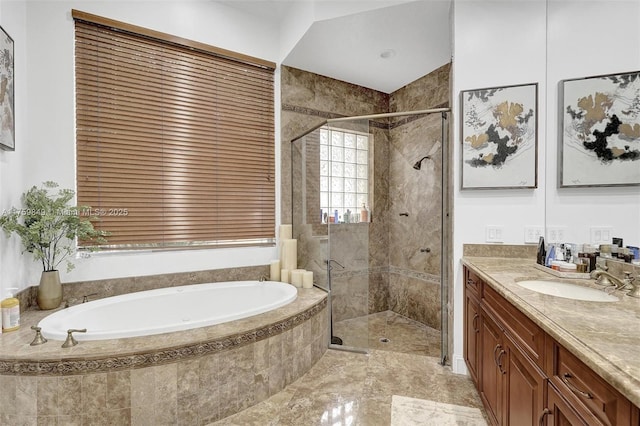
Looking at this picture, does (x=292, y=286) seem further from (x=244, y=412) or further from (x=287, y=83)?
(x=287, y=83)

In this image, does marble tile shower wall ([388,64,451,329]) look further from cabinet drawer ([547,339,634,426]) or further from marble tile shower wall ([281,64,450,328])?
cabinet drawer ([547,339,634,426])

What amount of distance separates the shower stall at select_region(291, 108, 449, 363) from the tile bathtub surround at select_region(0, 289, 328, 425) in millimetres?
1013

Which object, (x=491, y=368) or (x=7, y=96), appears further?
(x=7, y=96)

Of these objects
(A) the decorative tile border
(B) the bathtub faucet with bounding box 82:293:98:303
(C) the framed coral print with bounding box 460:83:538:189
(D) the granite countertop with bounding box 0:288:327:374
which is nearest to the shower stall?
(C) the framed coral print with bounding box 460:83:538:189

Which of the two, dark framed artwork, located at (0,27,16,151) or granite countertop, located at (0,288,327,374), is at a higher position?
dark framed artwork, located at (0,27,16,151)

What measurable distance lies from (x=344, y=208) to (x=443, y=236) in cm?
93

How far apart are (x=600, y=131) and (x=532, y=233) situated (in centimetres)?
73

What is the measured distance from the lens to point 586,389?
811 mm

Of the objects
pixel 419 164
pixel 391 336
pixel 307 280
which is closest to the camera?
pixel 307 280

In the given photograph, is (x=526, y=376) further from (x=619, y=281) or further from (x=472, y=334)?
(x=472, y=334)

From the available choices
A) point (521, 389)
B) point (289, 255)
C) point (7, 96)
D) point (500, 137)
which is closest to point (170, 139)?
point (7, 96)

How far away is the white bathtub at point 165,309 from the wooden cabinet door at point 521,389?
1.41 metres

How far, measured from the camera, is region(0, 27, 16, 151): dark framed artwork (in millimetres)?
1836

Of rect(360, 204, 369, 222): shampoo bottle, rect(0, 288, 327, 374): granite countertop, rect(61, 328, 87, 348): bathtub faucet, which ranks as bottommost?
rect(0, 288, 327, 374): granite countertop
